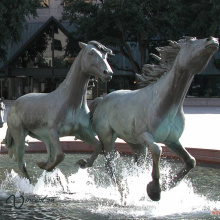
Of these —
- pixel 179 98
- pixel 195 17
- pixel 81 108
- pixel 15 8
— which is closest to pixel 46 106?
pixel 81 108

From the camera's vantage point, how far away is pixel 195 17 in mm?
34062

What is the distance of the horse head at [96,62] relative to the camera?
586cm

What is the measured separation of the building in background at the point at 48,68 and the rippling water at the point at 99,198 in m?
27.8

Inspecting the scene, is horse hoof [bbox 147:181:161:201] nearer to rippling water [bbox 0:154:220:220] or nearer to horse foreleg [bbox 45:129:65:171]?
rippling water [bbox 0:154:220:220]

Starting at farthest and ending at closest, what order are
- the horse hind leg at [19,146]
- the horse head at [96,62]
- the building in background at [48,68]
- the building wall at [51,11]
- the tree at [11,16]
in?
the building wall at [51,11], the building in background at [48,68], the tree at [11,16], the horse hind leg at [19,146], the horse head at [96,62]

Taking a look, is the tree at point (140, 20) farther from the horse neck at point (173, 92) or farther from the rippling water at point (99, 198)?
the horse neck at point (173, 92)

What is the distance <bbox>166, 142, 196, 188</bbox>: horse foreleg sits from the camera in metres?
5.96

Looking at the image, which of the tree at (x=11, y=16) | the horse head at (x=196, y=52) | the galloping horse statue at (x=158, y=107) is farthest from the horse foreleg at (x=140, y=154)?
the tree at (x=11, y=16)

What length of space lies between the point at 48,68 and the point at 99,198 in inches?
1176

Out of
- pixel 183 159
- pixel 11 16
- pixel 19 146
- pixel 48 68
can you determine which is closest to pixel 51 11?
pixel 48 68

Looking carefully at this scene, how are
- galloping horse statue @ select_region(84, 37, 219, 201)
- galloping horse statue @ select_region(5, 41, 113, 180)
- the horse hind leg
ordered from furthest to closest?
the horse hind leg, galloping horse statue @ select_region(5, 41, 113, 180), galloping horse statue @ select_region(84, 37, 219, 201)

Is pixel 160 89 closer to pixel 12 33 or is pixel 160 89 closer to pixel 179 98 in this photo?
pixel 179 98

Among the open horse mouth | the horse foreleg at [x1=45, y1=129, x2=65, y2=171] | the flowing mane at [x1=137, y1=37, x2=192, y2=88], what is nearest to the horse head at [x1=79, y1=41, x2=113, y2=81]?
the flowing mane at [x1=137, y1=37, x2=192, y2=88]

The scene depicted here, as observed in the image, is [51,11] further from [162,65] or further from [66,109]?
[162,65]
